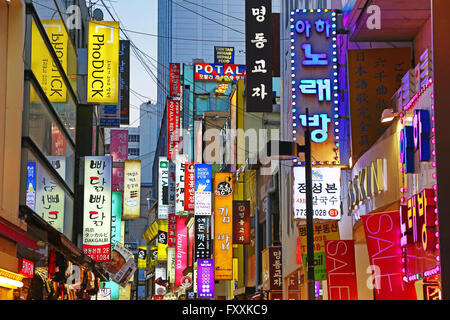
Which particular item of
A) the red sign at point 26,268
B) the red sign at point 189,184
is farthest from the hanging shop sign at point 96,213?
the red sign at point 189,184

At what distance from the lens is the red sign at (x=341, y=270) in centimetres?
1919

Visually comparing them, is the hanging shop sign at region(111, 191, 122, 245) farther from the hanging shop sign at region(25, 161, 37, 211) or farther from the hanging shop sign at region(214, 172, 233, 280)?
the hanging shop sign at region(25, 161, 37, 211)

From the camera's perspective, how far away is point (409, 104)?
50.5 ft

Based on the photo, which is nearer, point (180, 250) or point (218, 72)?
point (180, 250)

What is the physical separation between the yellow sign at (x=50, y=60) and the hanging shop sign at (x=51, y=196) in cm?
225

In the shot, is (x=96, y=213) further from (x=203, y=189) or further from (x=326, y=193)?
(x=203, y=189)

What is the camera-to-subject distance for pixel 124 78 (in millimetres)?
37062

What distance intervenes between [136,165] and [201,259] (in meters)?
7.36

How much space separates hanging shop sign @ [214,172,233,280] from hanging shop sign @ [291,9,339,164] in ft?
61.3

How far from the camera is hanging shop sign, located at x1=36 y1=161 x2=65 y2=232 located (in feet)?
70.0

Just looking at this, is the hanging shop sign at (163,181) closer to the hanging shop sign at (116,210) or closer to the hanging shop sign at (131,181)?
the hanging shop sign at (131,181)

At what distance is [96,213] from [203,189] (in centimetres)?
1565

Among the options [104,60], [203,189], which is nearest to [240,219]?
[203,189]

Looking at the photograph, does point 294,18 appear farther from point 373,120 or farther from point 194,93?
point 194,93
